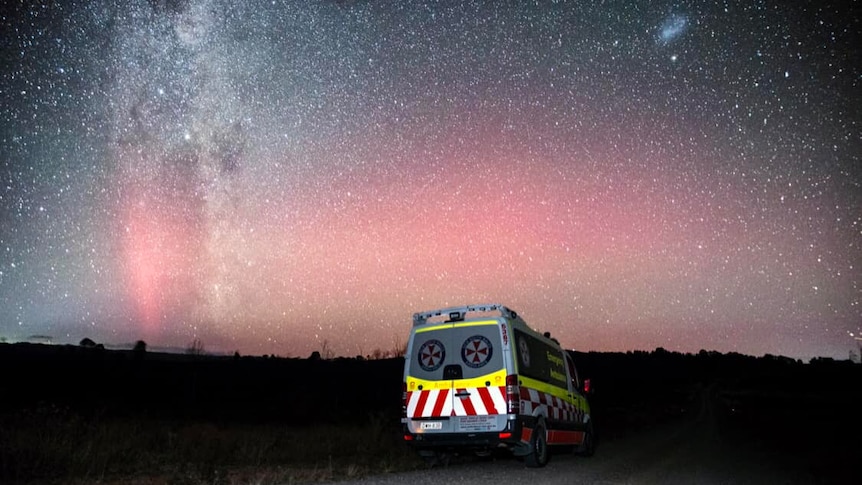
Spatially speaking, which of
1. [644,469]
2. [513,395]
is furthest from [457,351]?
[644,469]

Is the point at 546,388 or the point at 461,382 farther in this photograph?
the point at 546,388

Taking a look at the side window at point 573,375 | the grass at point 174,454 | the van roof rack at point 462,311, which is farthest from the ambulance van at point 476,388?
the side window at point 573,375

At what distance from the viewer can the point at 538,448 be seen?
1062cm

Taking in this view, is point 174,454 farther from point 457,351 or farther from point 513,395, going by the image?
point 513,395

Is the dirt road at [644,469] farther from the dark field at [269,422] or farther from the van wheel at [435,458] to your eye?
the dark field at [269,422]

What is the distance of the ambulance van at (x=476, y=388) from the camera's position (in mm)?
9977

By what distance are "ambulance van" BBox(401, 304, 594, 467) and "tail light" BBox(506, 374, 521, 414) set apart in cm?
1

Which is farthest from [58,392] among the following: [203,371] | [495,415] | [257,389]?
[495,415]

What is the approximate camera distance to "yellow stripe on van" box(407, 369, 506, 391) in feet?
32.8

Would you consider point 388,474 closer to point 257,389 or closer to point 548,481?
point 548,481

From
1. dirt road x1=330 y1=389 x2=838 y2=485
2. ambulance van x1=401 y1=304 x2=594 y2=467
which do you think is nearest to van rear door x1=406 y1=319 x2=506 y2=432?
ambulance van x1=401 y1=304 x2=594 y2=467

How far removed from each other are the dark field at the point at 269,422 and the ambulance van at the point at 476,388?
120 cm

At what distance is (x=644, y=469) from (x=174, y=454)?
26.3 ft

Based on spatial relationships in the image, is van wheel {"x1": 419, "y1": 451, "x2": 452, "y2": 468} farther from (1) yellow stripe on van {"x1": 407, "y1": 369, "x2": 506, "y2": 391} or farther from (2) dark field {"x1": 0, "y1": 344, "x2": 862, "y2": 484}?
(1) yellow stripe on van {"x1": 407, "y1": 369, "x2": 506, "y2": 391}
